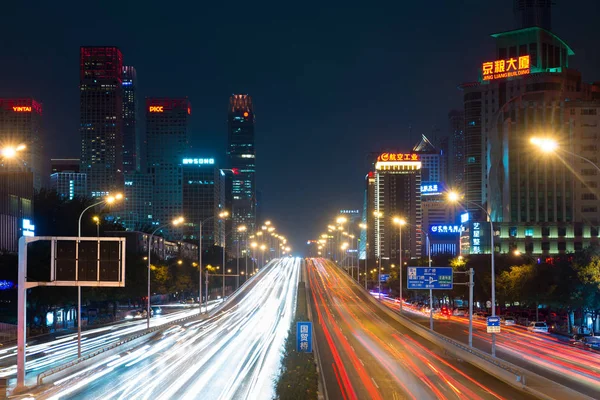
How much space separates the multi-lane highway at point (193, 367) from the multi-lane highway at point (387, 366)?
168 inches

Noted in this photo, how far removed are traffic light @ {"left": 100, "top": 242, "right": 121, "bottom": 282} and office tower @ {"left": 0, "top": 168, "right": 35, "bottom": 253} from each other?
45.0m

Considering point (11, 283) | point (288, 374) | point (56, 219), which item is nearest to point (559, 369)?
point (288, 374)

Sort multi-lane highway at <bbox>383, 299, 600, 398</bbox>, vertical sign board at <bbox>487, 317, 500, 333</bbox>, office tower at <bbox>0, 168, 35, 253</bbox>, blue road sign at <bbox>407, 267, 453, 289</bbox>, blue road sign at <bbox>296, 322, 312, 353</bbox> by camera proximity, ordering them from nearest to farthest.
Answer: multi-lane highway at <bbox>383, 299, 600, 398</bbox>
blue road sign at <bbox>296, 322, 312, 353</bbox>
vertical sign board at <bbox>487, 317, 500, 333</bbox>
blue road sign at <bbox>407, 267, 453, 289</bbox>
office tower at <bbox>0, 168, 35, 253</bbox>

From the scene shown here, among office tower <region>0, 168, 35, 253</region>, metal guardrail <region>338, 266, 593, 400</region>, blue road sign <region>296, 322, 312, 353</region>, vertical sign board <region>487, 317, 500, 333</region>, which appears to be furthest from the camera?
office tower <region>0, 168, 35, 253</region>

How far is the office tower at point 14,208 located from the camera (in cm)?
7875

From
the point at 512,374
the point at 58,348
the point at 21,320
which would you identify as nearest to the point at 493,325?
the point at 512,374

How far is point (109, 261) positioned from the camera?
38062mm

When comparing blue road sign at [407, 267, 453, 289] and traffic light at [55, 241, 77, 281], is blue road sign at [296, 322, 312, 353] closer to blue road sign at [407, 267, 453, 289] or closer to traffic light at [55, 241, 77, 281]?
traffic light at [55, 241, 77, 281]

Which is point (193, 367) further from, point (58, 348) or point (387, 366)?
point (58, 348)

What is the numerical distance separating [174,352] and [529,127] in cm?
14801

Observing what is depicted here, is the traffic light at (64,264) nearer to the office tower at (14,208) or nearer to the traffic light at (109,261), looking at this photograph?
the traffic light at (109,261)

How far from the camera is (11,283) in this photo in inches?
2992

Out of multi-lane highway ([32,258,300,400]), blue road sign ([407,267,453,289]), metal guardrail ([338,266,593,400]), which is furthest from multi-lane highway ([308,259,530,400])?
blue road sign ([407,267,453,289])

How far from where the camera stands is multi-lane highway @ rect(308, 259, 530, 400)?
37281mm
